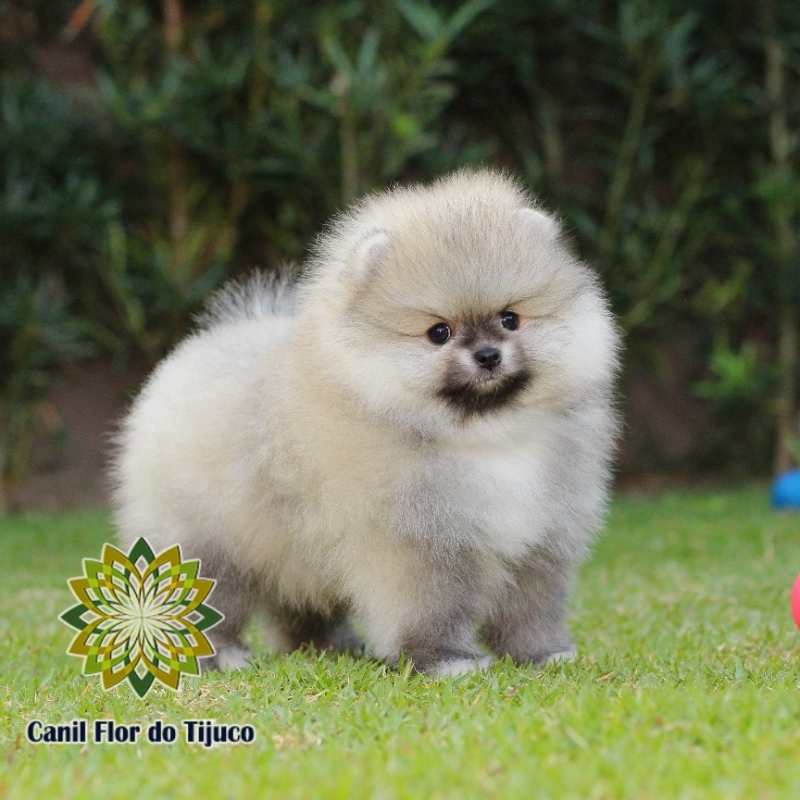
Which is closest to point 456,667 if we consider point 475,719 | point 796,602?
point 475,719

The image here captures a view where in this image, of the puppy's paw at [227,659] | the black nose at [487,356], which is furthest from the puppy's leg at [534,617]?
the puppy's paw at [227,659]

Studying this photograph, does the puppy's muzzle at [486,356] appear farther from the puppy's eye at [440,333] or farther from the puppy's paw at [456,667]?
the puppy's paw at [456,667]

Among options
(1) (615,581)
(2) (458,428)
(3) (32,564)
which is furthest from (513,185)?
(3) (32,564)

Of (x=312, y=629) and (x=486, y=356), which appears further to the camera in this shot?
(x=312, y=629)

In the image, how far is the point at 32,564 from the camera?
5570 mm

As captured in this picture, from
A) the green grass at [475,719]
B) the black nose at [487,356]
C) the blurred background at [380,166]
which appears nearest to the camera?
the green grass at [475,719]

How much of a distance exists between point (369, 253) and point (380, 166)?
14.3 ft

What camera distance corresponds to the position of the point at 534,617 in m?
3.17

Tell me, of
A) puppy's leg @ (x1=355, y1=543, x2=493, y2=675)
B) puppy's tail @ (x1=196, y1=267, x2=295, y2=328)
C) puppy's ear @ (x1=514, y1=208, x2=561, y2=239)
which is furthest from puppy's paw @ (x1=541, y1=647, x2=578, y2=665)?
puppy's tail @ (x1=196, y1=267, x2=295, y2=328)

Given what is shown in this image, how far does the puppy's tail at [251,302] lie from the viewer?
150 inches

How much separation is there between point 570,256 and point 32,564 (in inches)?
139

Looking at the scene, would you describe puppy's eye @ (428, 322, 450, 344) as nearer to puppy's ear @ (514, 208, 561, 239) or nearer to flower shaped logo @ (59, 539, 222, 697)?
puppy's ear @ (514, 208, 561, 239)

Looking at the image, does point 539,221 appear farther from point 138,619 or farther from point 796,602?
point 138,619

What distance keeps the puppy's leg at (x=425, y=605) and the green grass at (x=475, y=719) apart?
0.11 meters
